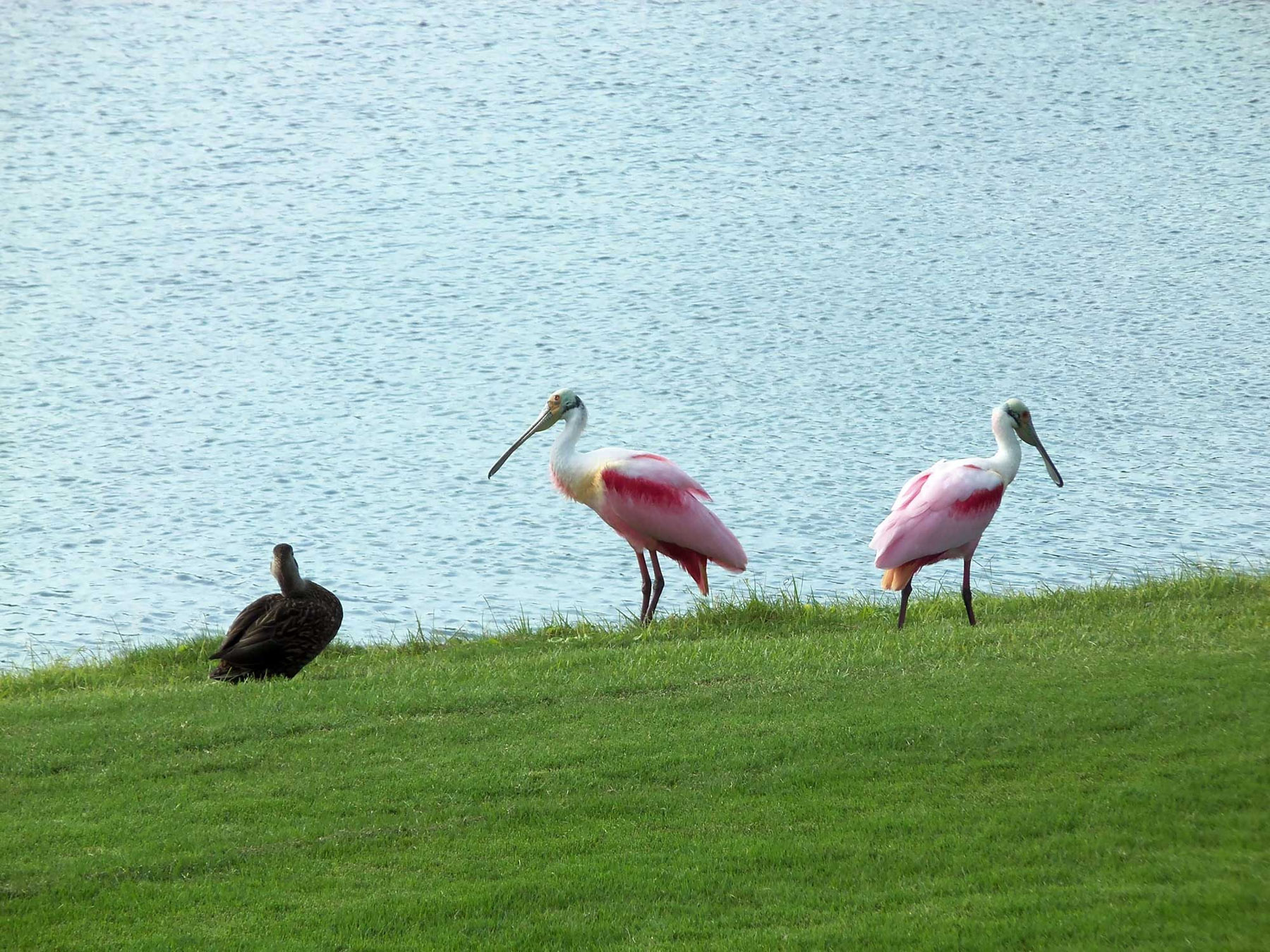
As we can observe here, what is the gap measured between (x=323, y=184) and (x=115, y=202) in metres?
3.82

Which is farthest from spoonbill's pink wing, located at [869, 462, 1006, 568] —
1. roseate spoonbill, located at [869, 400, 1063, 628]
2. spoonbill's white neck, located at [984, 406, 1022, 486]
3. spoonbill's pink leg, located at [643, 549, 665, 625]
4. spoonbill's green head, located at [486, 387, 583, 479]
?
spoonbill's green head, located at [486, 387, 583, 479]

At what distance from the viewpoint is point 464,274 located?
26406mm

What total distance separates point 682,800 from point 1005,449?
4.68 m

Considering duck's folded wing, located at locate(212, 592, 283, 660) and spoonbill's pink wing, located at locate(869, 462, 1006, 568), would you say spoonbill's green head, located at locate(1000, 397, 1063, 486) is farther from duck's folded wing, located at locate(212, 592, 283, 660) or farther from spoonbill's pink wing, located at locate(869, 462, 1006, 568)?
duck's folded wing, located at locate(212, 592, 283, 660)

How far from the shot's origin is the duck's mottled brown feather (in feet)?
29.4

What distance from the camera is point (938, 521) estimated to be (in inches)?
382

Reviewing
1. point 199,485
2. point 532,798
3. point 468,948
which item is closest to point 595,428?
point 199,485

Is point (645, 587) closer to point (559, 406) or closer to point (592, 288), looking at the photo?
point (559, 406)

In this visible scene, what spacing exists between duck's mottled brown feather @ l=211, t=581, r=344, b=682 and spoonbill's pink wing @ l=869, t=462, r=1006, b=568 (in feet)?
10.6

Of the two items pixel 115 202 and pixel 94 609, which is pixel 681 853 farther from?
pixel 115 202

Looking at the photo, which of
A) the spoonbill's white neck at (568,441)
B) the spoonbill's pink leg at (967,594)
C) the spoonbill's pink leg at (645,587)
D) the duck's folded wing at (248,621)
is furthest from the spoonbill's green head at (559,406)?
the spoonbill's pink leg at (967,594)

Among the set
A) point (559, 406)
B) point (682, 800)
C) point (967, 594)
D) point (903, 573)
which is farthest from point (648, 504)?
point (682, 800)

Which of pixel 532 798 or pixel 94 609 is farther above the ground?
pixel 532 798

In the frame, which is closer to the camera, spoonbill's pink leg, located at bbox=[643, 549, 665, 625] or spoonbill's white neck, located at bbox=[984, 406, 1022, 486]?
spoonbill's white neck, located at bbox=[984, 406, 1022, 486]
